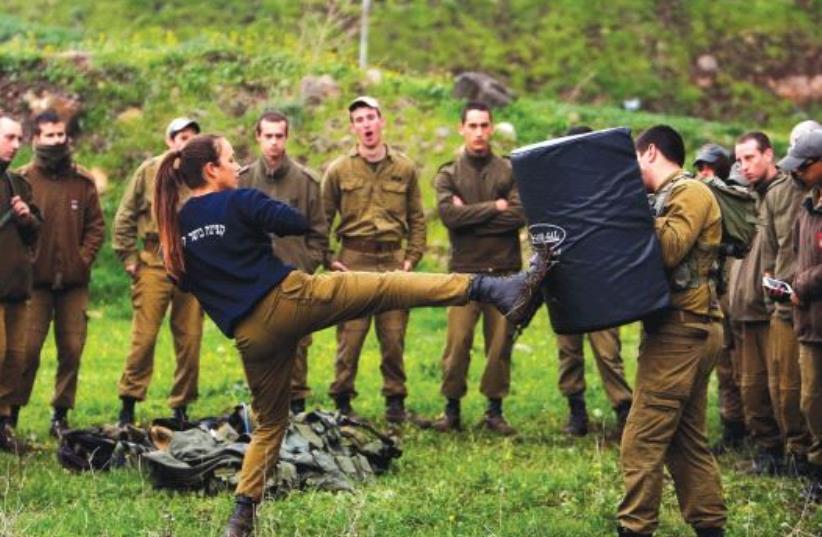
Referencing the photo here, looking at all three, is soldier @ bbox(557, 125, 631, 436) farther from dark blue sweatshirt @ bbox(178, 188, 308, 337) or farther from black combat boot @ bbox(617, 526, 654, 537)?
dark blue sweatshirt @ bbox(178, 188, 308, 337)

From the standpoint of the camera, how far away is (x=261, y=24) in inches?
1124

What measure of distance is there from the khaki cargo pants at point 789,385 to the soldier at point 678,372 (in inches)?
82.4

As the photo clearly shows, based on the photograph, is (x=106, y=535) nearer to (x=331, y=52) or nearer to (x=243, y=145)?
(x=243, y=145)

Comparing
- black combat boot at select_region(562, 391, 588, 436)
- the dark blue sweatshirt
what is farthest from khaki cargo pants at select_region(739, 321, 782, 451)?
the dark blue sweatshirt

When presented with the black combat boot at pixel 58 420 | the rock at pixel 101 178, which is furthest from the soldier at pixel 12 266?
the rock at pixel 101 178

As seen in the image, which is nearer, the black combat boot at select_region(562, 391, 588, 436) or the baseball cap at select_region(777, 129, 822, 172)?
the baseball cap at select_region(777, 129, 822, 172)

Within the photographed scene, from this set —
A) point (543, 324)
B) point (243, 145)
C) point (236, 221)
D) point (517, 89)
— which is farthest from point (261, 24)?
point (236, 221)

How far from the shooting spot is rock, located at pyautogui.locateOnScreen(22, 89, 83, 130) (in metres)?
18.2

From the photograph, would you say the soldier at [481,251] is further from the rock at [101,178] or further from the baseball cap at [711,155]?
the rock at [101,178]

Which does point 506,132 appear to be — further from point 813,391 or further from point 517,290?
point 517,290

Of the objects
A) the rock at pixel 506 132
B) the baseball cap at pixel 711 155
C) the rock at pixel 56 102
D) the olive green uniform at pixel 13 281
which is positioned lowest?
the olive green uniform at pixel 13 281

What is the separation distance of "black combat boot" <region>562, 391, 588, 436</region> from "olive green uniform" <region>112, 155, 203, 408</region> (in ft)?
10.7

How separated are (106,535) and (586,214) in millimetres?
3131

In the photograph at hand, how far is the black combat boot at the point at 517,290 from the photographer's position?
6090mm
